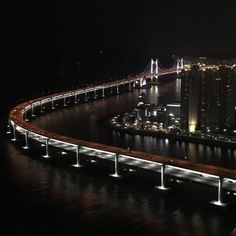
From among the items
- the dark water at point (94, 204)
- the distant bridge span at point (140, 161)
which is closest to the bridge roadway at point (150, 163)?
the distant bridge span at point (140, 161)

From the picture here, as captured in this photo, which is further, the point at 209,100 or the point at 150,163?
the point at 209,100

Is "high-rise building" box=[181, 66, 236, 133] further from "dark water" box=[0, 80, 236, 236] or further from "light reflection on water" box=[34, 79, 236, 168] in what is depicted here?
"dark water" box=[0, 80, 236, 236]

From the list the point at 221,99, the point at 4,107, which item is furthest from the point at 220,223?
the point at 4,107

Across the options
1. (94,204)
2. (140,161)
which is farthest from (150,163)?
(94,204)

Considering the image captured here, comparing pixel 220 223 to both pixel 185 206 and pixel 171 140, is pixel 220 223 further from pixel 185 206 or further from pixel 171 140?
pixel 171 140

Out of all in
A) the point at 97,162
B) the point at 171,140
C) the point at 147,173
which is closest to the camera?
the point at 147,173

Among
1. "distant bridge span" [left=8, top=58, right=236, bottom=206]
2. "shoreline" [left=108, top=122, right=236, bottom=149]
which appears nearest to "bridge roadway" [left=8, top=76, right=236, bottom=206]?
"distant bridge span" [left=8, top=58, right=236, bottom=206]

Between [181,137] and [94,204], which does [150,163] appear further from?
[181,137]

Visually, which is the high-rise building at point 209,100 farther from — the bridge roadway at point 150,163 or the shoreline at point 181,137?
the bridge roadway at point 150,163
